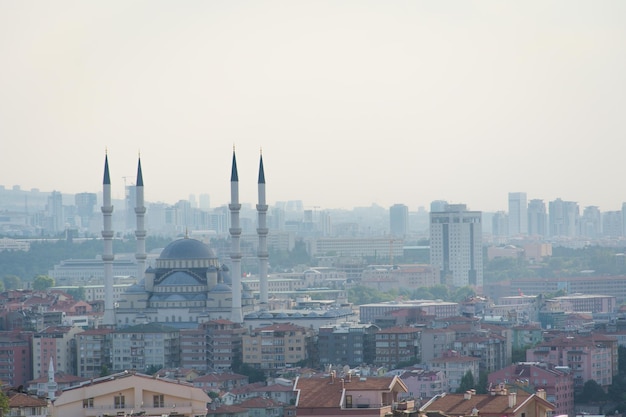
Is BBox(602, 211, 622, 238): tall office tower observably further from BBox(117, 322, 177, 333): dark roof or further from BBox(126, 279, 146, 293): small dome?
BBox(117, 322, 177, 333): dark roof

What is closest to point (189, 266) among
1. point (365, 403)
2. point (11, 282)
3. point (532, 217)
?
point (11, 282)

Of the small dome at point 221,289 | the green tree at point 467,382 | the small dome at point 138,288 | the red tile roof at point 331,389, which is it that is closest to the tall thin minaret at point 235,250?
the small dome at point 221,289

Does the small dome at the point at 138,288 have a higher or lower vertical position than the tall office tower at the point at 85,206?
lower

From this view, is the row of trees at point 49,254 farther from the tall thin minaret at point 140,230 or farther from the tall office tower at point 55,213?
the tall thin minaret at point 140,230

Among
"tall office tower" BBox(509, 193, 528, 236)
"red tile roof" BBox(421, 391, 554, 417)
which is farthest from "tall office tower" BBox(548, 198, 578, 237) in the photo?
"red tile roof" BBox(421, 391, 554, 417)

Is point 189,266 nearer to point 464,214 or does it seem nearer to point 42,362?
point 42,362

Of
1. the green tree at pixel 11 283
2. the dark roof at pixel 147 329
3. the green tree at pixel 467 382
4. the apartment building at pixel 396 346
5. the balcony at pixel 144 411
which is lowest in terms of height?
the green tree at pixel 467 382
